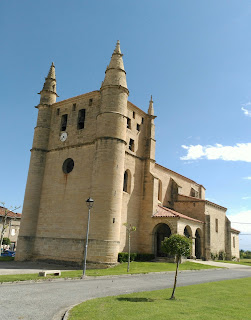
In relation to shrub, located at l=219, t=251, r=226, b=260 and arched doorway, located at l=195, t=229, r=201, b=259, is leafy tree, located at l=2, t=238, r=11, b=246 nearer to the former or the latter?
arched doorway, located at l=195, t=229, r=201, b=259

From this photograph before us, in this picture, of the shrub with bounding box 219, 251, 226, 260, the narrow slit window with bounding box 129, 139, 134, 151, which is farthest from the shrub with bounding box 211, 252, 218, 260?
the narrow slit window with bounding box 129, 139, 134, 151

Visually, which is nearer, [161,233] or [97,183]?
[97,183]

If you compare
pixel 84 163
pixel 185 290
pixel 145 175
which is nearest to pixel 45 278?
pixel 185 290

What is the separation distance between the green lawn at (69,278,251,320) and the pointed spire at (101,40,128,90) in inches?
897

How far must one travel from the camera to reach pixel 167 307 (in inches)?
375

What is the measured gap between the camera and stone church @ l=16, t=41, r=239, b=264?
27719 mm

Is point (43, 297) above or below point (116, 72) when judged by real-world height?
below

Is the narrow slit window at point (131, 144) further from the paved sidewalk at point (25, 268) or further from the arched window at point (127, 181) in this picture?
the paved sidewalk at point (25, 268)

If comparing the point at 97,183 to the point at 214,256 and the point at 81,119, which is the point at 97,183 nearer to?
the point at 81,119

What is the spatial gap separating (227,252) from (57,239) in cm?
2584

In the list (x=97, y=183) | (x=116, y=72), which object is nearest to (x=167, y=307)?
(x=97, y=183)

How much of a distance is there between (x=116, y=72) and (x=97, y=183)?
39.6ft

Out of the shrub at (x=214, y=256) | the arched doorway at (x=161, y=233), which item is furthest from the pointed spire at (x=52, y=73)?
the shrub at (x=214, y=256)

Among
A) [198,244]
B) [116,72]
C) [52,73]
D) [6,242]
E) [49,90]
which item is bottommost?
[6,242]
